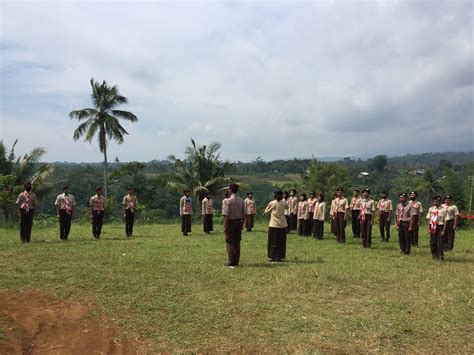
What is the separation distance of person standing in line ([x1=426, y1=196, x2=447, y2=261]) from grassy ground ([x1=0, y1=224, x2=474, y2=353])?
37cm

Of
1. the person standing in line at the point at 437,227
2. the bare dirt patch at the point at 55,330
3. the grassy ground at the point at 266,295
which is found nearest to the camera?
the bare dirt patch at the point at 55,330

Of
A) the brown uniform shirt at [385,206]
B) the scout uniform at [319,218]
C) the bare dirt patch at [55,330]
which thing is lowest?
the bare dirt patch at [55,330]

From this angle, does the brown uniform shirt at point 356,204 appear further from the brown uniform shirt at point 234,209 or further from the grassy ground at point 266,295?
the brown uniform shirt at point 234,209

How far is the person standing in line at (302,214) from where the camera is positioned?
18031mm

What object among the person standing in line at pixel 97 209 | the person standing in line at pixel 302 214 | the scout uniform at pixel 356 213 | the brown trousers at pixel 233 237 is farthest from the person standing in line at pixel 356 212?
Result: the person standing in line at pixel 97 209

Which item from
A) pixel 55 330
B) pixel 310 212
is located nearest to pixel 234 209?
pixel 55 330

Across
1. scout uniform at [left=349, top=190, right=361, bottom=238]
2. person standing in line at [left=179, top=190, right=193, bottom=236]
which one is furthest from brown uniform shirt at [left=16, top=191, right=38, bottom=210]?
scout uniform at [left=349, top=190, right=361, bottom=238]

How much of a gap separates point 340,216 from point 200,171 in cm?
1528

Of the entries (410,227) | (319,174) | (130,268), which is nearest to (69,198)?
(130,268)

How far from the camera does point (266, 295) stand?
803 cm

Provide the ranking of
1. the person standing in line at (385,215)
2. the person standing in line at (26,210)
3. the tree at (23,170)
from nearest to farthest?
the person standing in line at (26,210)
the person standing in line at (385,215)
the tree at (23,170)

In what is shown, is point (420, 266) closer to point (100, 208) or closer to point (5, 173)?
point (100, 208)

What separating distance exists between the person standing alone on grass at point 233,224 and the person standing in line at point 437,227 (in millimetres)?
5511

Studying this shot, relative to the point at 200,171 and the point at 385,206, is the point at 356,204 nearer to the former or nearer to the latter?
the point at 385,206
